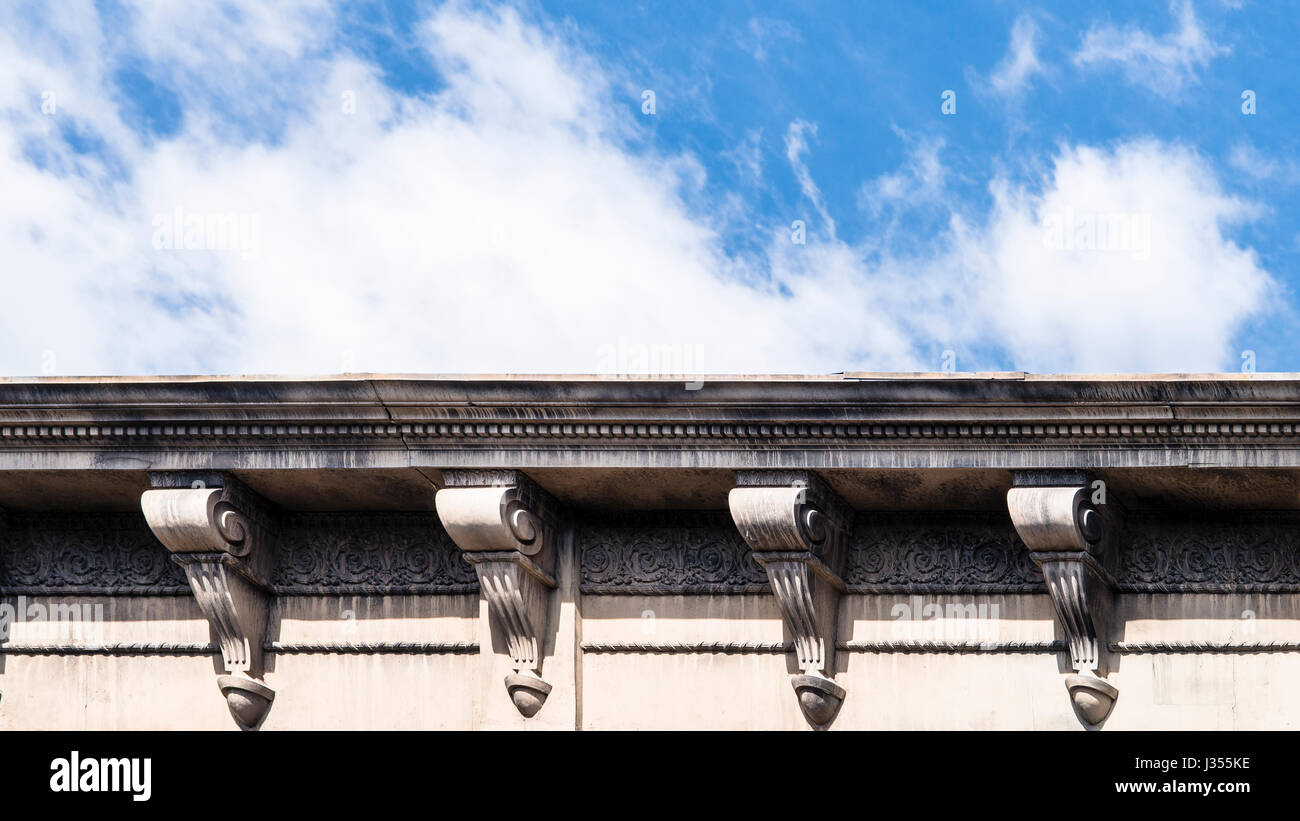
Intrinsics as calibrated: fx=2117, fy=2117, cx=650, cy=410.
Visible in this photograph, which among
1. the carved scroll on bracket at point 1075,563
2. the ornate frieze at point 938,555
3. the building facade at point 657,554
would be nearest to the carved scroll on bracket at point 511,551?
the building facade at point 657,554

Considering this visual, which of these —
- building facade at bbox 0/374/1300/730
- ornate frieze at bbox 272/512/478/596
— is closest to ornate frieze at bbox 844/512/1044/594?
building facade at bbox 0/374/1300/730

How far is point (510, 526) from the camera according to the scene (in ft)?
28.2

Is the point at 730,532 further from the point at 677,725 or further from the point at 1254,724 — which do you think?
the point at 1254,724

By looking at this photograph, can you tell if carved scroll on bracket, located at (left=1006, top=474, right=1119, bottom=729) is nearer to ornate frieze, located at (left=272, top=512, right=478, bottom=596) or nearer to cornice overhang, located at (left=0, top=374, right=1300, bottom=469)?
cornice overhang, located at (left=0, top=374, right=1300, bottom=469)

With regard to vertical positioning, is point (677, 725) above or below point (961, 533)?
below

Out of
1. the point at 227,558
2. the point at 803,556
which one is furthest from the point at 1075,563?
the point at 227,558

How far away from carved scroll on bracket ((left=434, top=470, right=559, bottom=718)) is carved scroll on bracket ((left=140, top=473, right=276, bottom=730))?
896mm

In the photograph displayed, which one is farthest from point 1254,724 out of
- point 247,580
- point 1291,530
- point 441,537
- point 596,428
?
point 247,580

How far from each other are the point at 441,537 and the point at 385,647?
53 cm

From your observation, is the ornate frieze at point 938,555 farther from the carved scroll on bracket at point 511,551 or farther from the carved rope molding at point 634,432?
the carved scroll on bracket at point 511,551

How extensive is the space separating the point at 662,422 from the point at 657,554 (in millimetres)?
794

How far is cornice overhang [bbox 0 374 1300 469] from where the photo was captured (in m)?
8.17

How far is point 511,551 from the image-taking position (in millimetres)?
8656

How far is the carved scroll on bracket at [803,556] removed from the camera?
8484mm
